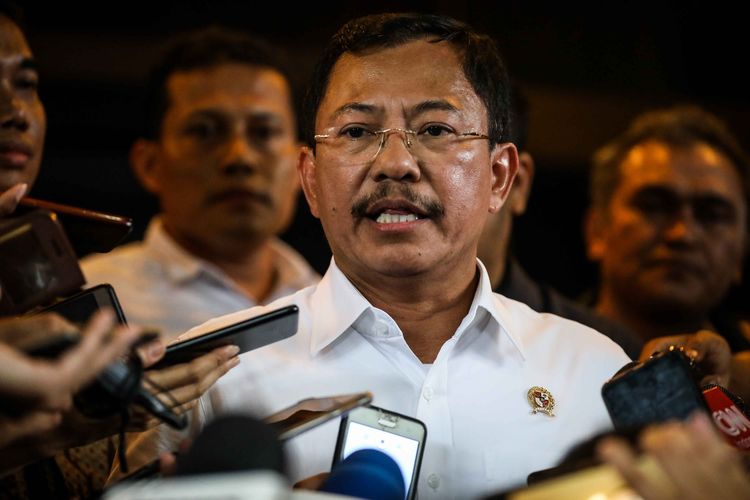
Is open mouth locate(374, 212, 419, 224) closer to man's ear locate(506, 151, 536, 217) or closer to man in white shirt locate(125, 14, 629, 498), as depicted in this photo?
man in white shirt locate(125, 14, 629, 498)

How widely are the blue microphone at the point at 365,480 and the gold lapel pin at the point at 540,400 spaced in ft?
1.49

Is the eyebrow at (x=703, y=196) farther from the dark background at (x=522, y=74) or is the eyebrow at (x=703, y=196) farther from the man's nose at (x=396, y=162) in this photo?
the man's nose at (x=396, y=162)

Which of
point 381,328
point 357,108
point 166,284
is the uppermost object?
point 357,108

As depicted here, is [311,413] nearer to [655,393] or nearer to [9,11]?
[655,393]

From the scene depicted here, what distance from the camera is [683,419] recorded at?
123 centimetres

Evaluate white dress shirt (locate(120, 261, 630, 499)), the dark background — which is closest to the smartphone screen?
white dress shirt (locate(120, 261, 630, 499))

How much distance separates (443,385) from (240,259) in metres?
1.63

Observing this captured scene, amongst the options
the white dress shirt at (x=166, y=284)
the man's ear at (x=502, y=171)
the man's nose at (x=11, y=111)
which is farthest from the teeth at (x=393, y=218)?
the white dress shirt at (x=166, y=284)

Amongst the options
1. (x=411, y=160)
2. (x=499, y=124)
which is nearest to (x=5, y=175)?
(x=411, y=160)

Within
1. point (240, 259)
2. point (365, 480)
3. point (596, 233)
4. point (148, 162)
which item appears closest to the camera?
point (365, 480)

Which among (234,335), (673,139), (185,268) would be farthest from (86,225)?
(673,139)

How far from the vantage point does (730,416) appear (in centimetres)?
149

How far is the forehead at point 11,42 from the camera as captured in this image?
1971mm

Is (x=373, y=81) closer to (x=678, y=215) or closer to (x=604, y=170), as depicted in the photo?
(x=678, y=215)
